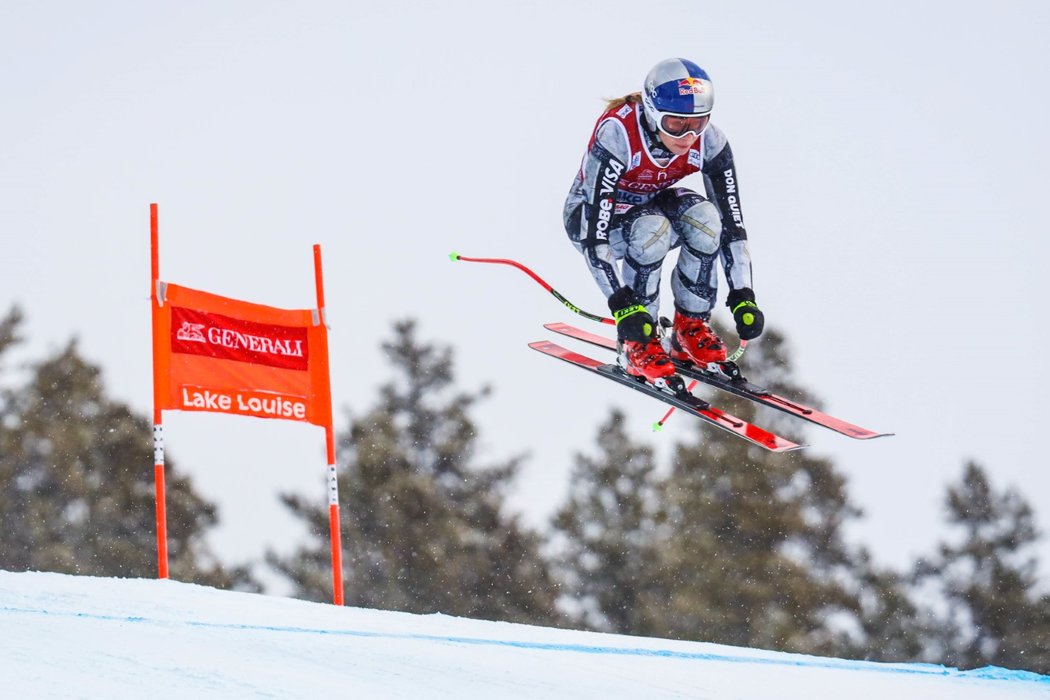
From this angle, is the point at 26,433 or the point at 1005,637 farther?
the point at 26,433

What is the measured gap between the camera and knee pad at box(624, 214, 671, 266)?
7262 millimetres

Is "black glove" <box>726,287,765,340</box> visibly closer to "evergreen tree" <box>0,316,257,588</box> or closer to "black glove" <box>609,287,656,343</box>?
"black glove" <box>609,287,656,343</box>

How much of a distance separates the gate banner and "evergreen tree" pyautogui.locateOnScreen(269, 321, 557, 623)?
17.5m

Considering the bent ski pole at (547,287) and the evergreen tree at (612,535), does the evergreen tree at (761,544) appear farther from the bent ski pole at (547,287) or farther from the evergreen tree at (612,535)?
the bent ski pole at (547,287)

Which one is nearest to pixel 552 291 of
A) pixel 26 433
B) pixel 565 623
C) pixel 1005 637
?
pixel 565 623

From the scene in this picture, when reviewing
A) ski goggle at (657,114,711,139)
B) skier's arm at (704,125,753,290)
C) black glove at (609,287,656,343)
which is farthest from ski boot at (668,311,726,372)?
ski goggle at (657,114,711,139)

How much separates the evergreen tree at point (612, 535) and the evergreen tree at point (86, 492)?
849 cm

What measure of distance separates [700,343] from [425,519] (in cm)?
2109

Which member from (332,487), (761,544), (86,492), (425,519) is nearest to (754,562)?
(761,544)

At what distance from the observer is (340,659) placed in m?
5.22

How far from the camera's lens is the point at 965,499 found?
95.9 feet

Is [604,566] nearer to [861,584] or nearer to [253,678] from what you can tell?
[861,584]

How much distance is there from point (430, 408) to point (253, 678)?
83.4ft

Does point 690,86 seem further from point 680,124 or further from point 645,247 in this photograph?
point 645,247
